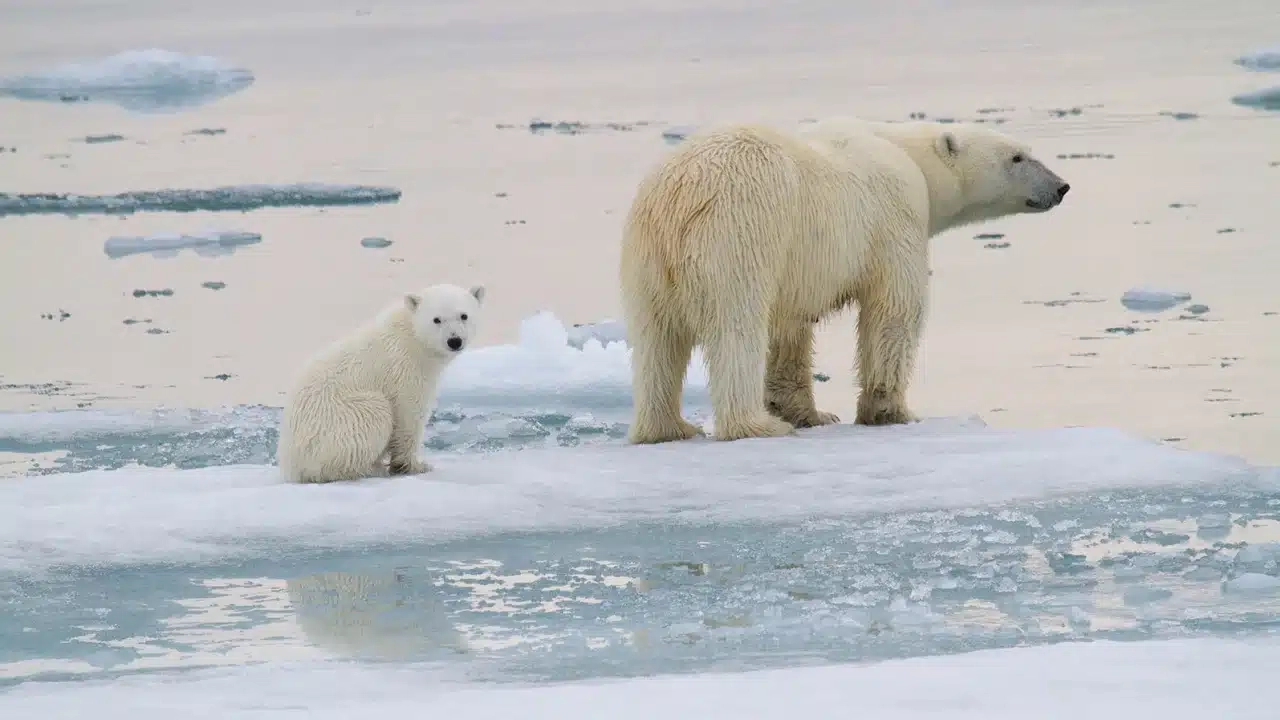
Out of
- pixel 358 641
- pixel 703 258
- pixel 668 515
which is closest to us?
pixel 358 641

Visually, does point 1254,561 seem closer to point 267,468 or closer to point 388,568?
point 388,568

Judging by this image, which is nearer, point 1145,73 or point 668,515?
point 668,515

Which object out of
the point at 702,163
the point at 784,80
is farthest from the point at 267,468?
the point at 784,80

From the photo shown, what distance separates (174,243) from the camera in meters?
14.4

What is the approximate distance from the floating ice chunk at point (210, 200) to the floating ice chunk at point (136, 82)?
7.46 m

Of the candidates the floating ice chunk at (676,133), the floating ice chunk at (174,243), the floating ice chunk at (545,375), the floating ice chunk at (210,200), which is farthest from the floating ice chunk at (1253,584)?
the floating ice chunk at (676,133)

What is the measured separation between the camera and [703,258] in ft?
25.0

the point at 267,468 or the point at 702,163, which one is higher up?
the point at 702,163

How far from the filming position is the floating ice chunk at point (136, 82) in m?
24.2

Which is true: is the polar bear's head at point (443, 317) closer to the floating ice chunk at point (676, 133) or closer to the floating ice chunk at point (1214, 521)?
the floating ice chunk at point (1214, 521)

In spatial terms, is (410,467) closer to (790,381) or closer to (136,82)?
(790,381)

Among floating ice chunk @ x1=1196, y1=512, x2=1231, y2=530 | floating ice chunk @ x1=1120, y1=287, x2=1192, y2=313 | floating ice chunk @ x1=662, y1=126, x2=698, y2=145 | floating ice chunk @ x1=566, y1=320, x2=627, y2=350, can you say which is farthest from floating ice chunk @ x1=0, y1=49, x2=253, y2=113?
floating ice chunk @ x1=1196, y1=512, x2=1231, y2=530

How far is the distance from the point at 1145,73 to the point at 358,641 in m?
18.3

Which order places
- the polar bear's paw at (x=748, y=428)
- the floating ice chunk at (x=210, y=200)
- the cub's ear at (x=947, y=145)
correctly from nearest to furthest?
the polar bear's paw at (x=748, y=428) → the cub's ear at (x=947, y=145) → the floating ice chunk at (x=210, y=200)
